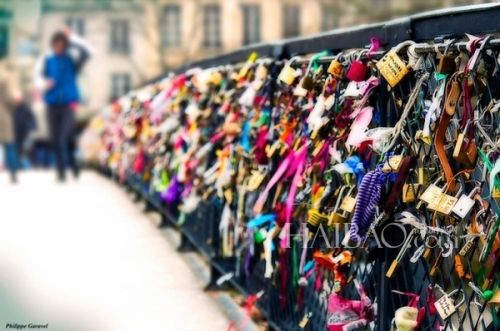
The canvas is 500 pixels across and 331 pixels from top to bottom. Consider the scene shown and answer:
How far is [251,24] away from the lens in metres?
69.6

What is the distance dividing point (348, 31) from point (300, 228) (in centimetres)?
98

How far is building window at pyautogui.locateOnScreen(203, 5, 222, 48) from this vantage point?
6856cm

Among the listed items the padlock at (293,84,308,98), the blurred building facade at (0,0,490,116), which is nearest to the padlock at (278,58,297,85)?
the padlock at (293,84,308,98)

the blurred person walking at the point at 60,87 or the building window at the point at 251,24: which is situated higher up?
the blurred person walking at the point at 60,87

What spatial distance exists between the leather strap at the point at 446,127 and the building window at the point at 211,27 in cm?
6546

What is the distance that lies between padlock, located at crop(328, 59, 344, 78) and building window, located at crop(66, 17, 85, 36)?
2473 inches

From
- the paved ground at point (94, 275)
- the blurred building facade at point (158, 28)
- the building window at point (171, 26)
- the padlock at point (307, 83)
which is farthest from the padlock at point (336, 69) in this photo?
the building window at point (171, 26)

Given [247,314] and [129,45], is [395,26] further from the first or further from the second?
[129,45]

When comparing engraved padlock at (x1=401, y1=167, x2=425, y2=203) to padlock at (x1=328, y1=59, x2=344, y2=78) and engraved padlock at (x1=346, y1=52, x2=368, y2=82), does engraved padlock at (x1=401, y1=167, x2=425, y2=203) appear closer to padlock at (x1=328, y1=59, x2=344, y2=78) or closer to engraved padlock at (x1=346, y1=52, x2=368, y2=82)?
engraved padlock at (x1=346, y1=52, x2=368, y2=82)

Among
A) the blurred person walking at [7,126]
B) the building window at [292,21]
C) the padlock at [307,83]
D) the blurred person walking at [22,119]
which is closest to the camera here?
the padlock at [307,83]

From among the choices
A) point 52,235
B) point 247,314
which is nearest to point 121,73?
point 52,235

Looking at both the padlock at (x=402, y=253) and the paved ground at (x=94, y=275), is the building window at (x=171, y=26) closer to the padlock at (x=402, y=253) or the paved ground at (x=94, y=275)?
the paved ground at (x=94, y=275)

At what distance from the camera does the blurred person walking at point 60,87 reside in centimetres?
1648

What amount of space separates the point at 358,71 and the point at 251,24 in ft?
217
